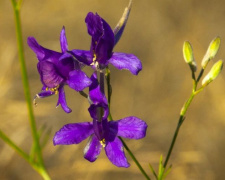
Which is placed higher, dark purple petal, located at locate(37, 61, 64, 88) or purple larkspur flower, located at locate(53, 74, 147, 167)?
dark purple petal, located at locate(37, 61, 64, 88)

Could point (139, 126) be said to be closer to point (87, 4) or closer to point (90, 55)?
point (90, 55)

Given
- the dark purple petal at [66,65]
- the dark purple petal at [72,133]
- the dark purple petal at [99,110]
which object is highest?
the dark purple petal at [66,65]

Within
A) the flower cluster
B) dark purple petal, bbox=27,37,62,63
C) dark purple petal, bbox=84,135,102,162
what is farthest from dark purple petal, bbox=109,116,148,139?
dark purple petal, bbox=27,37,62,63

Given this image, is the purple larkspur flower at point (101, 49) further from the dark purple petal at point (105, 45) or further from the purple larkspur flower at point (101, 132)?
the purple larkspur flower at point (101, 132)

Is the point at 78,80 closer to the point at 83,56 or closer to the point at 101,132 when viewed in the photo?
the point at 83,56

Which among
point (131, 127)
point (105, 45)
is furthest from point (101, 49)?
point (131, 127)

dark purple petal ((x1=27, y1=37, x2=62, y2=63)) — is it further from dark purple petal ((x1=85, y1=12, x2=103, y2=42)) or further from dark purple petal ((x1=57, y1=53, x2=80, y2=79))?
dark purple petal ((x1=85, y1=12, x2=103, y2=42))

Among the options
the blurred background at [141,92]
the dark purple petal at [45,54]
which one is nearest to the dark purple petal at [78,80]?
the dark purple petal at [45,54]
